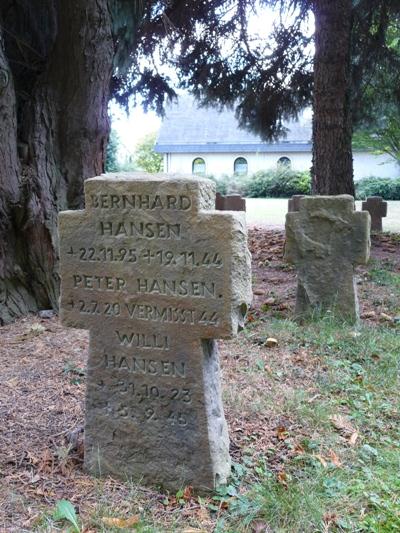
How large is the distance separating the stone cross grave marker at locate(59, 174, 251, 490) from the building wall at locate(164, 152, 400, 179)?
131ft

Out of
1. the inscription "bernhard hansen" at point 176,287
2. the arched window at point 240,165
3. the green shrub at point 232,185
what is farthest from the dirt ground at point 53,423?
the arched window at point 240,165

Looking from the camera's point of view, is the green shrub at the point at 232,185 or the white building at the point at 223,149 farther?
the white building at the point at 223,149

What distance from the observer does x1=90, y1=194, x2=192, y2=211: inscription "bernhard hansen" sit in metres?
2.89

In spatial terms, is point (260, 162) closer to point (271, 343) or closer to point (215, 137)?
point (215, 137)

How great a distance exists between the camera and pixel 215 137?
45.3 meters

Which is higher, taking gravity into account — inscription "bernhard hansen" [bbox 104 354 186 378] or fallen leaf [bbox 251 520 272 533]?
inscription "bernhard hansen" [bbox 104 354 186 378]

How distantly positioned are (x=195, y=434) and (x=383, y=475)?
987 millimetres

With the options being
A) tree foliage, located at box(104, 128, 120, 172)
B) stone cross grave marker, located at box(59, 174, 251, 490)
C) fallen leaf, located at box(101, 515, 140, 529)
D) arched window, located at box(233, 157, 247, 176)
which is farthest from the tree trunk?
arched window, located at box(233, 157, 247, 176)

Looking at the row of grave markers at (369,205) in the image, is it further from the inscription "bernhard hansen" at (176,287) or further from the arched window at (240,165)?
the arched window at (240,165)

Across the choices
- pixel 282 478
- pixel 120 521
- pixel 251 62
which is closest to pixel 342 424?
pixel 282 478

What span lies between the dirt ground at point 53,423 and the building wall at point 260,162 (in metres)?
37.5

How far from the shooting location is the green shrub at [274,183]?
35438 mm

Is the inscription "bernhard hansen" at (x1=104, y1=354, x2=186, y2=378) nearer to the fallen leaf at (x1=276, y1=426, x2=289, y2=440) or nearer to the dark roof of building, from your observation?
the fallen leaf at (x1=276, y1=426, x2=289, y2=440)

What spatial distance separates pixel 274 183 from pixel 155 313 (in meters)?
33.8
